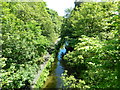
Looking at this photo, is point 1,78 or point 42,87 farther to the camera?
point 42,87

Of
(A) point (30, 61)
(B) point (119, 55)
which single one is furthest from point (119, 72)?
Result: (A) point (30, 61)

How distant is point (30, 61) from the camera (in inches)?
353

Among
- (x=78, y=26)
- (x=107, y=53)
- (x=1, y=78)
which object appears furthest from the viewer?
(x=78, y=26)

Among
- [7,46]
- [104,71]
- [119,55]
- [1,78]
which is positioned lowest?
[1,78]

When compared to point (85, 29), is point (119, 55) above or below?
below

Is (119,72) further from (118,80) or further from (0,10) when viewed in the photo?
(0,10)

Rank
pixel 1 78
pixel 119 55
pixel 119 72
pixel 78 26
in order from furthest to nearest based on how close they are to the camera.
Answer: pixel 78 26
pixel 1 78
pixel 119 55
pixel 119 72

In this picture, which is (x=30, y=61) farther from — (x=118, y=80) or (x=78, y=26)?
(x=118, y=80)

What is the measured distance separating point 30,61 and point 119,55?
730 cm

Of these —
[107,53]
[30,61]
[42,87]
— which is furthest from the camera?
[42,87]

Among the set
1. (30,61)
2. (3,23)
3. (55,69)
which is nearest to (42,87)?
(30,61)

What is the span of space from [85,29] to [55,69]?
691 cm

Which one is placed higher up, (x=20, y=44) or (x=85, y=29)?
(x=85, y=29)

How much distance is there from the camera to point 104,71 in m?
3.26
